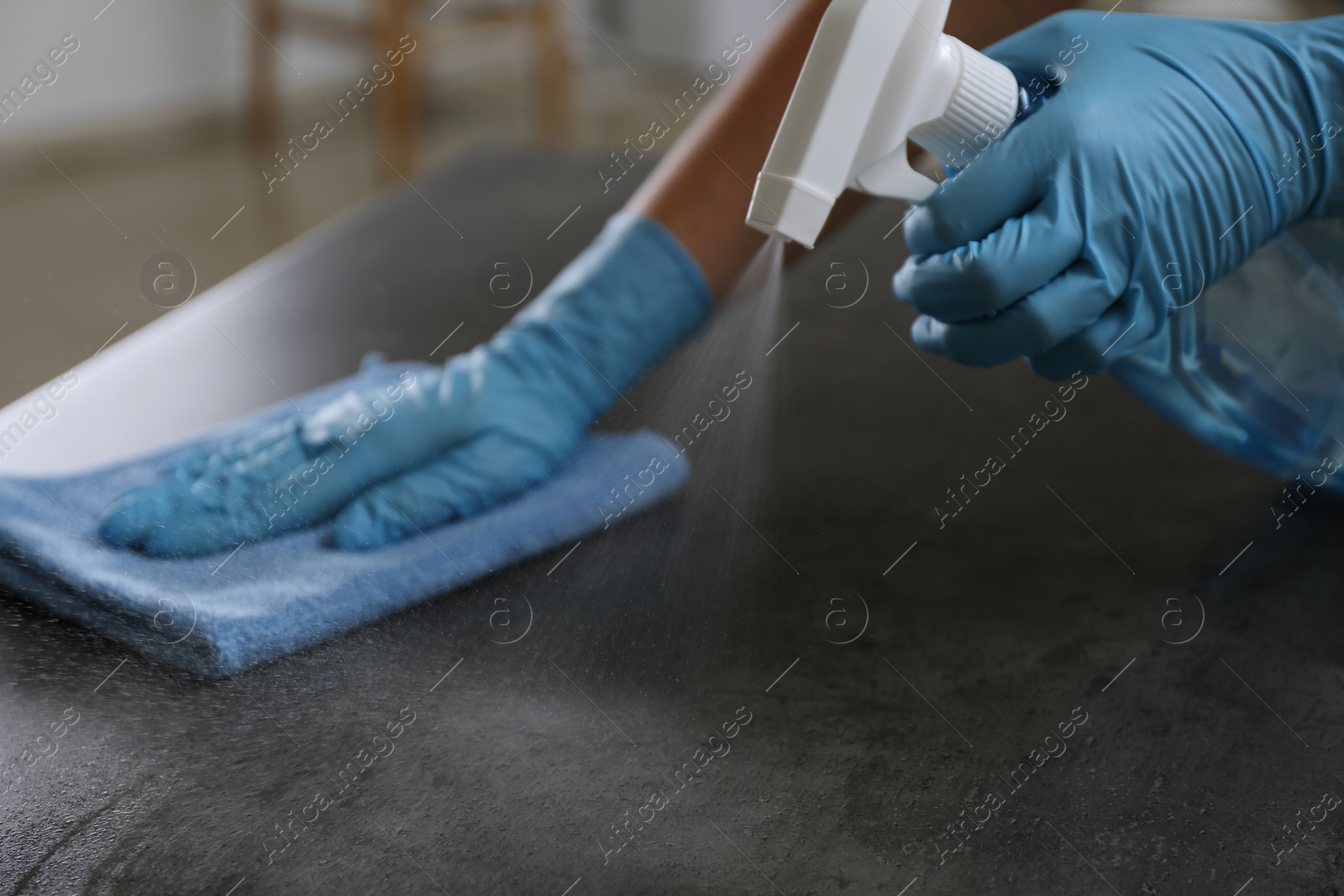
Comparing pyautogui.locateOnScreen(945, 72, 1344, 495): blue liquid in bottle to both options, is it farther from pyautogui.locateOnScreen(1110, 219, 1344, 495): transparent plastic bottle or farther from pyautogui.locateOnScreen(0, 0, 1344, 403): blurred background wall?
pyautogui.locateOnScreen(0, 0, 1344, 403): blurred background wall

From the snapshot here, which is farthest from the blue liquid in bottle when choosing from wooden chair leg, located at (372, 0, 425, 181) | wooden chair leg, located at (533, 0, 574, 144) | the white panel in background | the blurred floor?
the white panel in background

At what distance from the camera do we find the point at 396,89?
3.23 m

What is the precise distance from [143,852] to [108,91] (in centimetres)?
365

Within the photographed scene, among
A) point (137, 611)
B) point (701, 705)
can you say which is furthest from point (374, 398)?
point (701, 705)

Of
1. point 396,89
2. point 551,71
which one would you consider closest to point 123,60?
point 396,89

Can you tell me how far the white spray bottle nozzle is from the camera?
1.69 ft

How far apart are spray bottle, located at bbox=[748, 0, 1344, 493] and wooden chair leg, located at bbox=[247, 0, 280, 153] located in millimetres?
3353

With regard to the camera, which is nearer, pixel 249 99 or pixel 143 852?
pixel 143 852

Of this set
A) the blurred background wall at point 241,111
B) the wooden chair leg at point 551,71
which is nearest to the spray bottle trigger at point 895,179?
the blurred background wall at point 241,111

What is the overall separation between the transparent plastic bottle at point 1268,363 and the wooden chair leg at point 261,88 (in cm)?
336

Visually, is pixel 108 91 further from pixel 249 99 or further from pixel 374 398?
pixel 374 398

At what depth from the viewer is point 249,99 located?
146 inches

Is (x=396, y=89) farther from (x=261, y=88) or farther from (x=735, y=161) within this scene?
(x=735, y=161)

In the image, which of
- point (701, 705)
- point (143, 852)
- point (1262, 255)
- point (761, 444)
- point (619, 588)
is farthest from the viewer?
point (761, 444)
